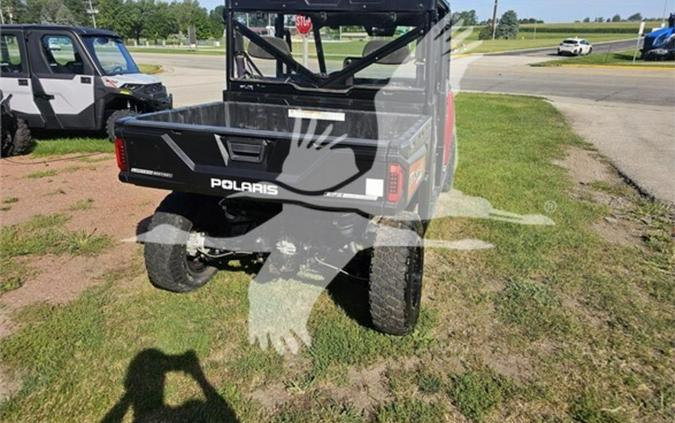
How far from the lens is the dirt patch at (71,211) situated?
3730 millimetres

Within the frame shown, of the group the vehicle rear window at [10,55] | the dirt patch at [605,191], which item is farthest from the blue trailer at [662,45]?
the vehicle rear window at [10,55]

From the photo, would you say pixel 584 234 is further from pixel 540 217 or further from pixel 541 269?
pixel 541 269

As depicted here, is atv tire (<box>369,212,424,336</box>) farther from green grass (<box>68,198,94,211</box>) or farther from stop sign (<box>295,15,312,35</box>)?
green grass (<box>68,198,94,211</box>)

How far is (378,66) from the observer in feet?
12.5

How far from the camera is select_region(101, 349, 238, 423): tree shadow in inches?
100

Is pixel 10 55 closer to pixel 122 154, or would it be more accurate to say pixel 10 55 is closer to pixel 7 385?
pixel 122 154

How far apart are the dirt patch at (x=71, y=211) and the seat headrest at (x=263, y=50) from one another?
1.96m

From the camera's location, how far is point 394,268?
2.94 meters

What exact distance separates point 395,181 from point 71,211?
4.12 m

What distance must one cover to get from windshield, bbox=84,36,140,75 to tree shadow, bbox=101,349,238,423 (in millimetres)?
6521

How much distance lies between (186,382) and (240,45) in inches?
101

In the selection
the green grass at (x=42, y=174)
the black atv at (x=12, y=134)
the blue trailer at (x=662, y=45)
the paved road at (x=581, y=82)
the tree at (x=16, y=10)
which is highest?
the tree at (x=16, y=10)

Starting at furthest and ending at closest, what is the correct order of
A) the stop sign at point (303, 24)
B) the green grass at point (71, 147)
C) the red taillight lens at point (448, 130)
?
the green grass at point (71, 147)
the red taillight lens at point (448, 130)
the stop sign at point (303, 24)

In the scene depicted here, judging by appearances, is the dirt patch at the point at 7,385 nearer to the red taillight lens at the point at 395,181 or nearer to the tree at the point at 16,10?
the red taillight lens at the point at 395,181
